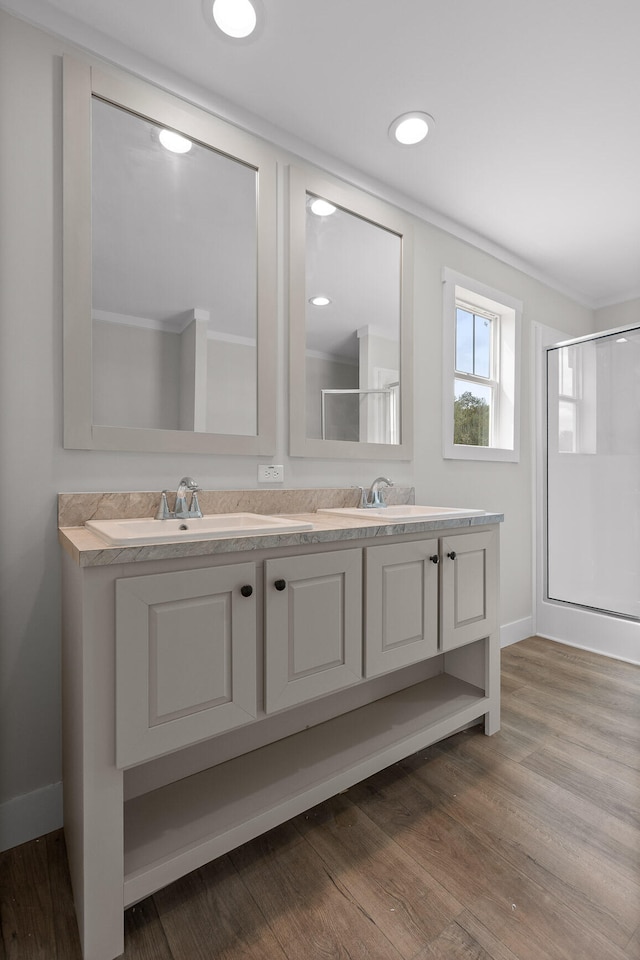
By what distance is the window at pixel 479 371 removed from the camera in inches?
102

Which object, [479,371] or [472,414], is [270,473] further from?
[479,371]

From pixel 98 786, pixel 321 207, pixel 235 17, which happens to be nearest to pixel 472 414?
pixel 321 207

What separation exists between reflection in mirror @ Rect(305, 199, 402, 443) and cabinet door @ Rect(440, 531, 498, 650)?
26.0 inches

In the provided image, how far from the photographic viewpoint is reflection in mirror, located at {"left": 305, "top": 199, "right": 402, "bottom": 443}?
202cm

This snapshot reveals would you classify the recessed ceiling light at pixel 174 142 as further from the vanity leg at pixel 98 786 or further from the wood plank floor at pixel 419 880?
the wood plank floor at pixel 419 880

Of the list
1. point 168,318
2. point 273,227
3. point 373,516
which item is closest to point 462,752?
point 373,516

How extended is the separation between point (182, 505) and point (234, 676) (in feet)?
2.00

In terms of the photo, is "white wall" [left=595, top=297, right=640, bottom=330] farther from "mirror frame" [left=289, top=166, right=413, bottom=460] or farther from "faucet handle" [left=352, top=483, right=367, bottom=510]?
"faucet handle" [left=352, top=483, right=367, bottom=510]

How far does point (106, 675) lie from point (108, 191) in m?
1.48

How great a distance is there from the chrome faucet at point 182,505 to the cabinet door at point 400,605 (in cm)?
60

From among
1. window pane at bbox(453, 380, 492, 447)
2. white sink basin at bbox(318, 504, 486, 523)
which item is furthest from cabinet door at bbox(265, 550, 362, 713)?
window pane at bbox(453, 380, 492, 447)

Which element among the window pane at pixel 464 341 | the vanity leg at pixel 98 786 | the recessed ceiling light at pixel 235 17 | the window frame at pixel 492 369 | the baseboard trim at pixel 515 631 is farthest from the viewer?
the baseboard trim at pixel 515 631

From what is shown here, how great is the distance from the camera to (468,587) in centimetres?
185

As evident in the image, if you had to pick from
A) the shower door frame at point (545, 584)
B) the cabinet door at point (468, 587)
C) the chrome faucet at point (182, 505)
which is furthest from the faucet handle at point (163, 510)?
the shower door frame at point (545, 584)
